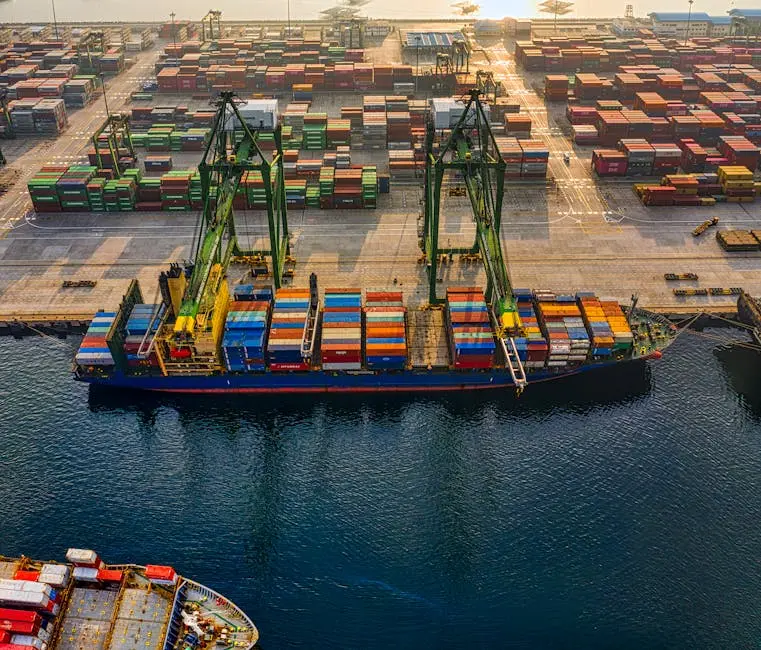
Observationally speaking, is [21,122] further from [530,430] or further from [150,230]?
[530,430]

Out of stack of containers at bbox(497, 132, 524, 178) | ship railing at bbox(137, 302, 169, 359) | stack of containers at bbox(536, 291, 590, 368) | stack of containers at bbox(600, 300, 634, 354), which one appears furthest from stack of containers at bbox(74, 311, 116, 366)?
stack of containers at bbox(497, 132, 524, 178)

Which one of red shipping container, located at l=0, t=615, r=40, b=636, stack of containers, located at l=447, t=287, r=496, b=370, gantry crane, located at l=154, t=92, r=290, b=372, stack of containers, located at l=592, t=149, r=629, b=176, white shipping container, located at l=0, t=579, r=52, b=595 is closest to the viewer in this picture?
red shipping container, located at l=0, t=615, r=40, b=636

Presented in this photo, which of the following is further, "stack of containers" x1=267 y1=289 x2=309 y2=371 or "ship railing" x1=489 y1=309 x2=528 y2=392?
"stack of containers" x1=267 y1=289 x2=309 y2=371

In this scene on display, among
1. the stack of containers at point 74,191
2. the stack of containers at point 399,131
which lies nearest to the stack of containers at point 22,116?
the stack of containers at point 74,191

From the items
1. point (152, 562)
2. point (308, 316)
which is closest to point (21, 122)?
point (308, 316)

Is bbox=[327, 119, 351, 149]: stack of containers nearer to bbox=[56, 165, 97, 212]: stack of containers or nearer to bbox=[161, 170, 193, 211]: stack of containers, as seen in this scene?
bbox=[161, 170, 193, 211]: stack of containers

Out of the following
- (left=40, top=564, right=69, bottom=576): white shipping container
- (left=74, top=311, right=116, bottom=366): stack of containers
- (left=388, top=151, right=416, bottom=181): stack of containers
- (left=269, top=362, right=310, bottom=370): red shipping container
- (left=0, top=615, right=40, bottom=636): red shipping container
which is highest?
(left=388, top=151, right=416, bottom=181): stack of containers

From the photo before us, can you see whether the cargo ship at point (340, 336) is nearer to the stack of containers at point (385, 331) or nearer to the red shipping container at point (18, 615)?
the stack of containers at point (385, 331)
